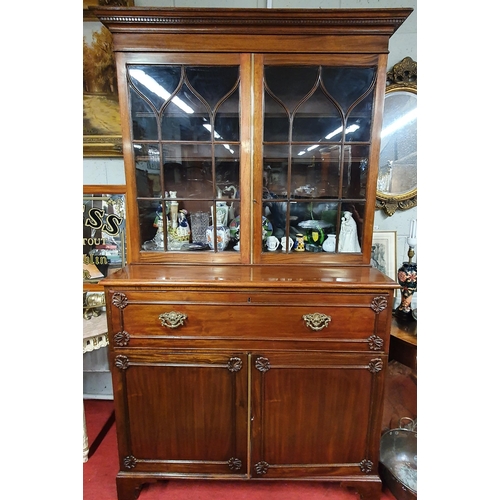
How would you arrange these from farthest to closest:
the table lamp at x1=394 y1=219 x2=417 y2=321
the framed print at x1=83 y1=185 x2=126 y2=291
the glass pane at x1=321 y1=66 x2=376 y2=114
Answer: the framed print at x1=83 y1=185 x2=126 y2=291 < the table lamp at x1=394 y1=219 x2=417 y2=321 < the glass pane at x1=321 y1=66 x2=376 y2=114

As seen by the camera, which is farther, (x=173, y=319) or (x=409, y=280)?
(x=409, y=280)

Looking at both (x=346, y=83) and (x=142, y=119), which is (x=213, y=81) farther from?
(x=346, y=83)

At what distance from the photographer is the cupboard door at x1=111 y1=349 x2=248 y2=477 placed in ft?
3.52

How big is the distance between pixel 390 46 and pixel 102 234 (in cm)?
184

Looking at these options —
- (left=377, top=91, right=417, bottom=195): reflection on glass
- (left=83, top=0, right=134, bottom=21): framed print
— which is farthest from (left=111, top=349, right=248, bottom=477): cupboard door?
(left=83, top=0, right=134, bottom=21): framed print

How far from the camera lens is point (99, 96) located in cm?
144

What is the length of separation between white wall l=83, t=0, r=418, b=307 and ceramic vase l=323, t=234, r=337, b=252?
1.52ft

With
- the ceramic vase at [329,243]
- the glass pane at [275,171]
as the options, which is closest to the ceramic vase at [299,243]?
the ceramic vase at [329,243]

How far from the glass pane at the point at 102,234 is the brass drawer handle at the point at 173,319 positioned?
2.19 feet

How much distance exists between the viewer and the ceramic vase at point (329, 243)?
1.25 meters

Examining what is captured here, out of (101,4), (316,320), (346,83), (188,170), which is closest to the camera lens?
(316,320)

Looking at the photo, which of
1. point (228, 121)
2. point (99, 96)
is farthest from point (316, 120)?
point (99, 96)

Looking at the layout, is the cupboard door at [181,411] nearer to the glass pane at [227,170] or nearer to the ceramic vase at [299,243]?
the ceramic vase at [299,243]

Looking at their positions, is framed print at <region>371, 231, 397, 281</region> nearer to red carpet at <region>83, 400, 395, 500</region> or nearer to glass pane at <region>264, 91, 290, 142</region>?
glass pane at <region>264, 91, 290, 142</region>
